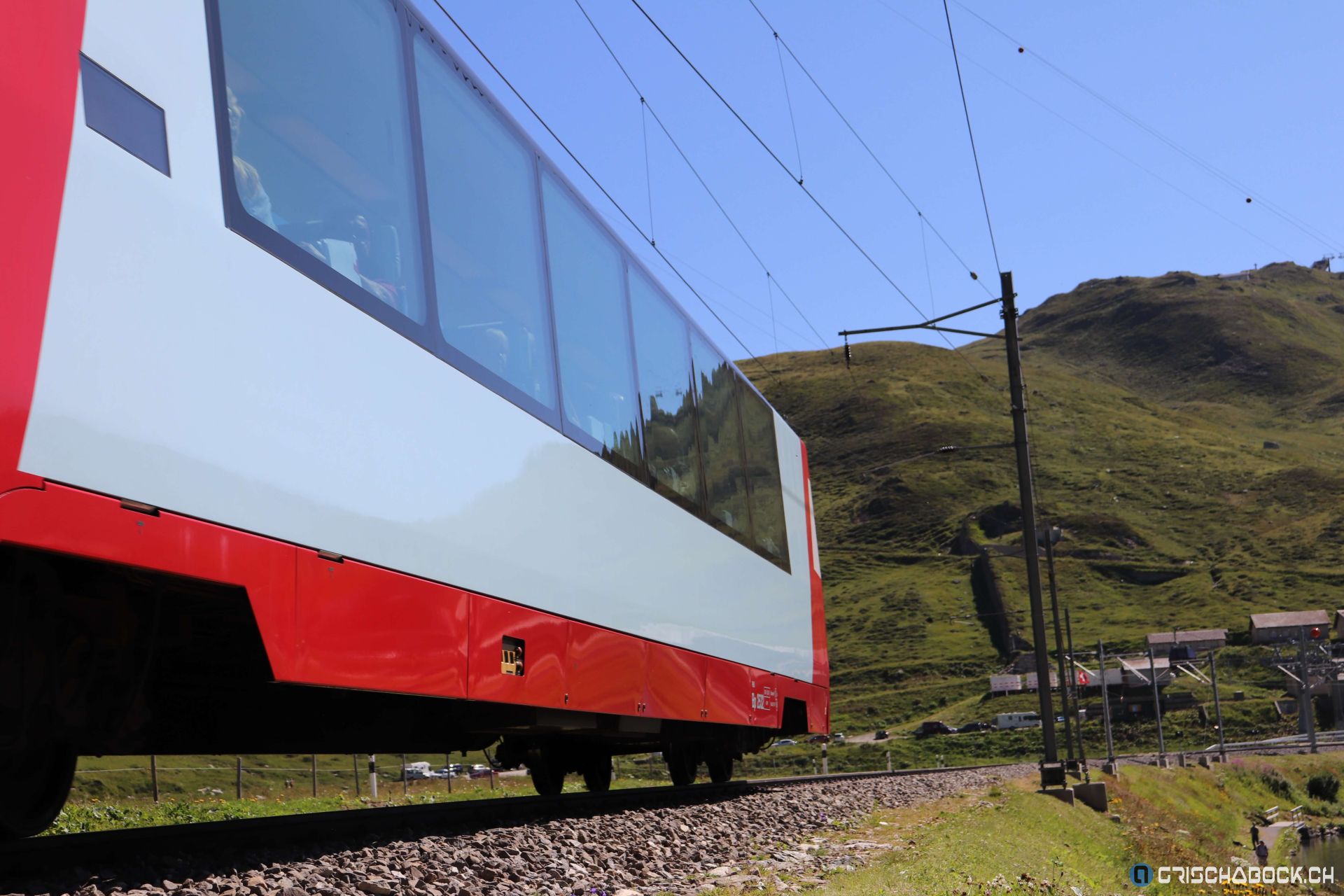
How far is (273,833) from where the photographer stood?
22.6ft

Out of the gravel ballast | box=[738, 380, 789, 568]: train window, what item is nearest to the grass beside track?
the gravel ballast

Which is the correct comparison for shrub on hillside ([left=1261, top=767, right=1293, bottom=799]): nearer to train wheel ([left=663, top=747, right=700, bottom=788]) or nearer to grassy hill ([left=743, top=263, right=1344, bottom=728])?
train wheel ([left=663, top=747, right=700, bottom=788])

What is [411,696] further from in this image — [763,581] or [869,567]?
[869,567]

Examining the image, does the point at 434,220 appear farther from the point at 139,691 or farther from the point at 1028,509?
the point at 1028,509

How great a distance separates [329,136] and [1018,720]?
92.0 metres

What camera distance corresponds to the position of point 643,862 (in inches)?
332

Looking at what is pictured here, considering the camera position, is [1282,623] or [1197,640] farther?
[1197,640]

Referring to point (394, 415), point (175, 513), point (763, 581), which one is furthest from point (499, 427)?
point (763, 581)

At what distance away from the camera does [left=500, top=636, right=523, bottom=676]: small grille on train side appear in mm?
7629

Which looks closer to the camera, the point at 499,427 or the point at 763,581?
the point at 499,427

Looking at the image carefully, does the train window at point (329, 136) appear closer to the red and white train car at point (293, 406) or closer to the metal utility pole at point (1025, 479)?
the red and white train car at point (293, 406)

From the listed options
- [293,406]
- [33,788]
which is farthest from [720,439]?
[33,788]

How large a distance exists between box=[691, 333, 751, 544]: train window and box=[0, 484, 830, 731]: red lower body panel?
3354mm

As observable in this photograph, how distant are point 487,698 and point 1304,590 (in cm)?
14328
